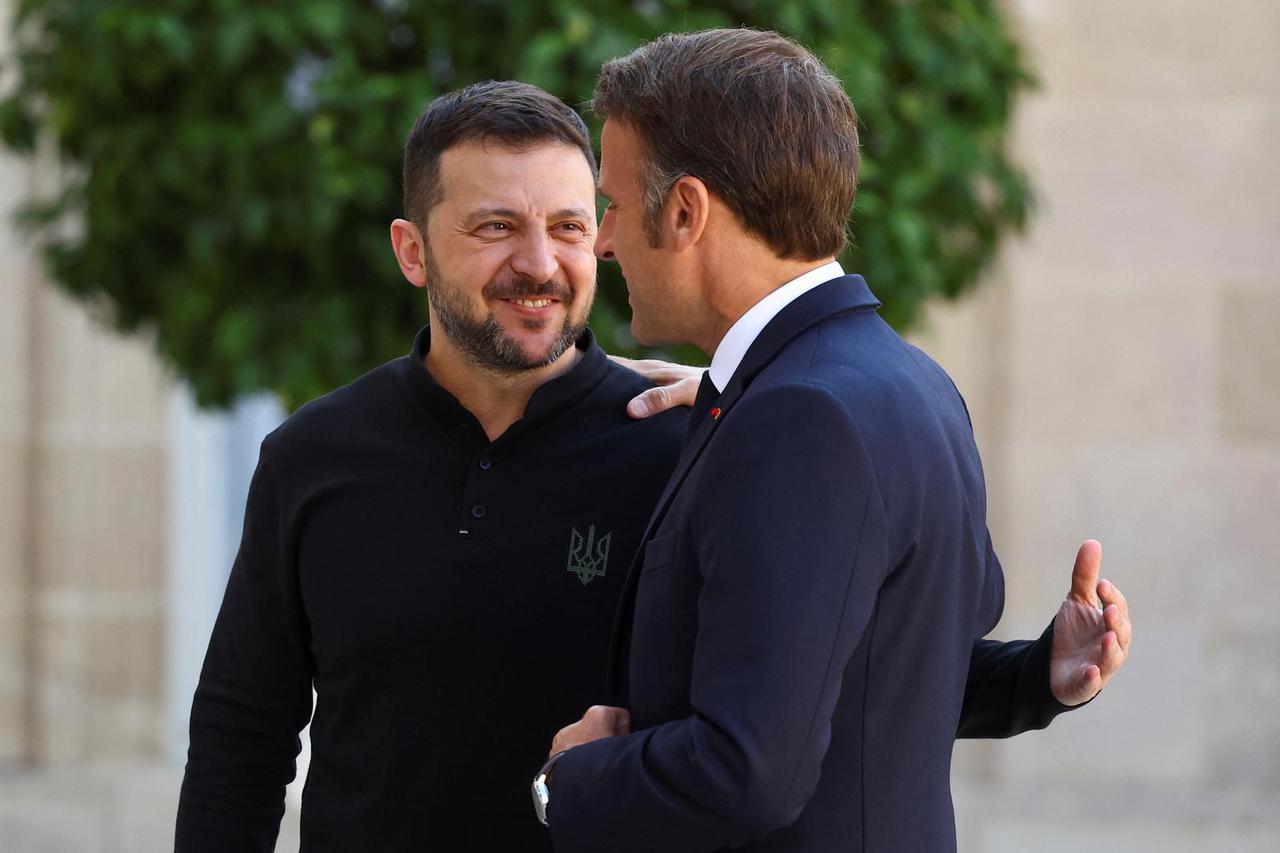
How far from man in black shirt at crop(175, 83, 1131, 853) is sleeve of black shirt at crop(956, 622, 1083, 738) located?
471 millimetres

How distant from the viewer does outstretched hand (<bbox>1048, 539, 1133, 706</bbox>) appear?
6.39ft

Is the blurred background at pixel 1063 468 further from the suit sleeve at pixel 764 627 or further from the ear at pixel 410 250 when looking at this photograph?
the suit sleeve at pixel 764 627

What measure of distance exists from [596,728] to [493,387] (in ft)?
2.32

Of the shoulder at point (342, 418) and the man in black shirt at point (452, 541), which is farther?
the shoulder at point (342, 418)

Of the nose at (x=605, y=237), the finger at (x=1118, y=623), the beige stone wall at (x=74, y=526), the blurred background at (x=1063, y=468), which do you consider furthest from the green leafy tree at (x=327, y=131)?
the beige stone wall at (x=74, y=526)

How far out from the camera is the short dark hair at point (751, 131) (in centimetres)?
173

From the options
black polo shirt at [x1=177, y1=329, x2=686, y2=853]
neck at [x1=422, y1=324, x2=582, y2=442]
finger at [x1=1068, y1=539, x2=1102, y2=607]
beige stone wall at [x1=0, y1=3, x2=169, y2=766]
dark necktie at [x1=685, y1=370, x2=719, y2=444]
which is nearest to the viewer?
dark necktie at [x1=685, y1=370, x2=719, y2=444]

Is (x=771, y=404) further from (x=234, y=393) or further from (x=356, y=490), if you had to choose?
(x=234, y=393)

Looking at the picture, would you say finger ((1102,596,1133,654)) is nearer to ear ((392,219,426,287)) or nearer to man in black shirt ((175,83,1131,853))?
man in black shirt ((175,83,1131,853))

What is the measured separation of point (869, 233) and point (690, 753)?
2.19 metres

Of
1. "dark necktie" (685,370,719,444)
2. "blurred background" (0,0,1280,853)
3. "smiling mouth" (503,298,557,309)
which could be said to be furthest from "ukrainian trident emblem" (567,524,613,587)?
"blurred background" (0,0,1280,853)

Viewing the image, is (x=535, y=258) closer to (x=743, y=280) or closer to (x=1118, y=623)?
(x=743, y=280)

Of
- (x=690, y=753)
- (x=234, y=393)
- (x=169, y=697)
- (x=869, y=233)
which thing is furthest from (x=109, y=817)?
(x=690, y=753)

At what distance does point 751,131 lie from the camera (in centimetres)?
173
